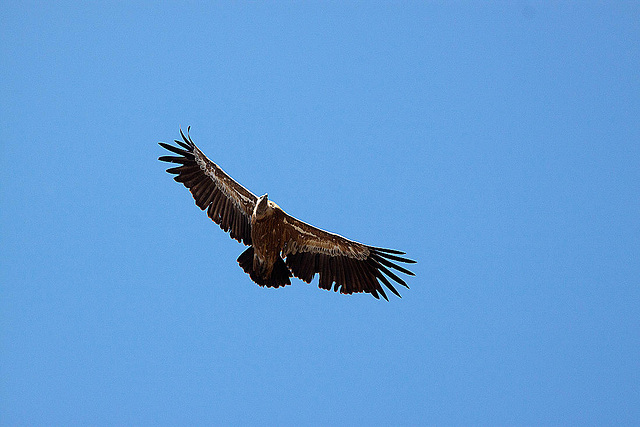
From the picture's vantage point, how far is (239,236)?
11039 millimetres

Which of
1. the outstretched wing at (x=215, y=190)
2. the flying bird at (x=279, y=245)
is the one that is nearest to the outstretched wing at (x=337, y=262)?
the flying bird at (x=279, y=245)

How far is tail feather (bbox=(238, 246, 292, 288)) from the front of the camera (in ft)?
35.0

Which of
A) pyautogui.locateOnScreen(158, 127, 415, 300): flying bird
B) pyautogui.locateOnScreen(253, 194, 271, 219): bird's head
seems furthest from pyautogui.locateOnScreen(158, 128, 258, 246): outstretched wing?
pyautogui.locateOnScreen(253, 194, 271, 219): bird's head

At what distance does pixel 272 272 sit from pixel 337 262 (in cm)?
123

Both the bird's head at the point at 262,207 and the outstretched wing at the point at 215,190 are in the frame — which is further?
the outstretched wing at the point at 215,190

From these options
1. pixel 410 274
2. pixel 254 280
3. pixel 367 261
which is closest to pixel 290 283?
pixel 254 280

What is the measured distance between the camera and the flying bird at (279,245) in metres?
10.6

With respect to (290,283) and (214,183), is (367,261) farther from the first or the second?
(214,183)

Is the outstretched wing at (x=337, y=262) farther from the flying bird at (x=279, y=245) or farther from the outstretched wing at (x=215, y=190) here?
the outstretched wing at (x=215, y=190)

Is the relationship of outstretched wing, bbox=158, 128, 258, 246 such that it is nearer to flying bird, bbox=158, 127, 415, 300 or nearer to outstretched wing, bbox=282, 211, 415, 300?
flying bird, bbox=158, 127, 415, 300

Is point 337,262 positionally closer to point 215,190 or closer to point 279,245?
Answer: point 279,245

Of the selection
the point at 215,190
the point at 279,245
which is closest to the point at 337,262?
the point at 279,245

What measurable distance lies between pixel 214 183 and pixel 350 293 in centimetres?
332

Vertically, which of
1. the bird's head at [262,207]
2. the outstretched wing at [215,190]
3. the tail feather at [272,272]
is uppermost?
the outstretched wing at [215,190]
